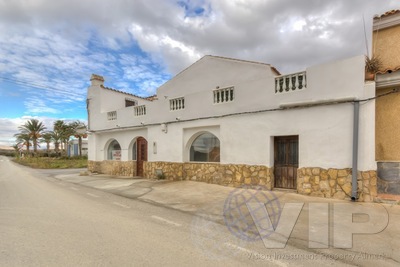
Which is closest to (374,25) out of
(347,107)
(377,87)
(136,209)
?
(377,87)

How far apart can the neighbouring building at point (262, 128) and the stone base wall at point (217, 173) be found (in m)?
0.04

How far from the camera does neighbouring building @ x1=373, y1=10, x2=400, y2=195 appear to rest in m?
6.76

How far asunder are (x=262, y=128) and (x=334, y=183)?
9.31 ft

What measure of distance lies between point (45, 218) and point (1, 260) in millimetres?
2193

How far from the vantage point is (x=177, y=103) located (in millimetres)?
11531

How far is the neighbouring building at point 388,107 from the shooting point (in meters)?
6.76

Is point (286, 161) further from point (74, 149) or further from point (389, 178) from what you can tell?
point (74, 149)

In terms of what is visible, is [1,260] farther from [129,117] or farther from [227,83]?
[129,117]

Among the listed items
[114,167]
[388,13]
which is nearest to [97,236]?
[388,13]

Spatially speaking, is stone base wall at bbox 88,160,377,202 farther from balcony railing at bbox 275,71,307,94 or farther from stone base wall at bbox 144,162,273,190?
balcony railing at bbox 275,71,307,94

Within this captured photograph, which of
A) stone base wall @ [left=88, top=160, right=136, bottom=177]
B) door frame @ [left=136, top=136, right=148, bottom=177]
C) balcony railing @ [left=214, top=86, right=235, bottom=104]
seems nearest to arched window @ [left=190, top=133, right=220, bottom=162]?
balcony railing @ [left=214, top=86, right=235, bottom=104]

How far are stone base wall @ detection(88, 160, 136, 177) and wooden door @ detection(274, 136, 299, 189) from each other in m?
9.00

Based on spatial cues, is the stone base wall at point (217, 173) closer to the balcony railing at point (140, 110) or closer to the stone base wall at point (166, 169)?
the stone base wall at point (166, 169)

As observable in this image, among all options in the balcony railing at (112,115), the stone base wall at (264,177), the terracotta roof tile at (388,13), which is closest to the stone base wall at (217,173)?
the stone base wall at (264,177)
